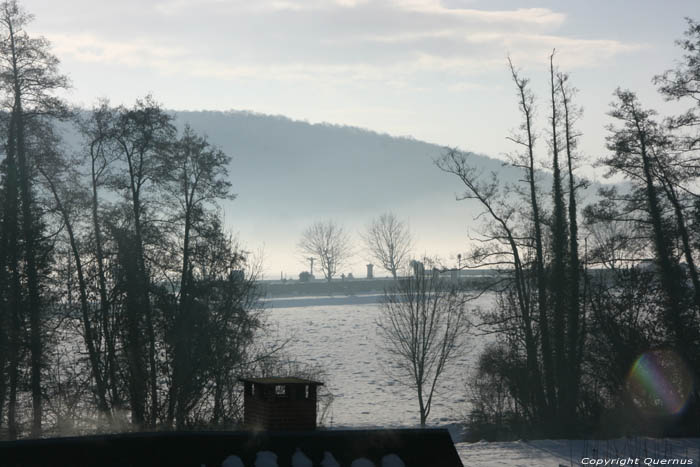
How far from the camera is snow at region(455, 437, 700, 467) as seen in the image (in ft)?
74.5

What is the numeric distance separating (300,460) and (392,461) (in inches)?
71.5

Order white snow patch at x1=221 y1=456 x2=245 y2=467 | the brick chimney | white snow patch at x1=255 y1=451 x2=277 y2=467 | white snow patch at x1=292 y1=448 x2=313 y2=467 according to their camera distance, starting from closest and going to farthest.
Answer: white snow patch at x1=221 y1=456 x2=245 y2=467
white snow patch at x1=255 y1=451 x2=277 y2=467
white snow patch at x1=292 y1=448 x2=313 y2=467
the brick chimney

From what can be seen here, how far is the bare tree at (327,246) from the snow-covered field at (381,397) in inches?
1485

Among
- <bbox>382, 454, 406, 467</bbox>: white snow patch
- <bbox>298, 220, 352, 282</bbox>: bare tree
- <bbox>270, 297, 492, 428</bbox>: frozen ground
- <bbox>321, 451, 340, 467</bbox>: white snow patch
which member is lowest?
<bbox>270, 297, 492, 428</bbox>: frozen ground

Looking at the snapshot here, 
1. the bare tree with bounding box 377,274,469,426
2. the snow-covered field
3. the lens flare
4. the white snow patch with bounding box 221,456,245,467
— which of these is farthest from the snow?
the bare tree with bounding box 377,274,469,426

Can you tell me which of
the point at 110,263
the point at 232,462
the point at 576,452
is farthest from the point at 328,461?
the point at 110,263

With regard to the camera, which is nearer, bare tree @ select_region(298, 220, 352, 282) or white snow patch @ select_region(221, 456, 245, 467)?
→ white snow patch @ select_region(221, 456, 245, 467)

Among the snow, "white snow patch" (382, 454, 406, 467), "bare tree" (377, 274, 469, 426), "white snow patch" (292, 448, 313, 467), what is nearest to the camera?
"white snow patch" (292, 448, 313, 467)

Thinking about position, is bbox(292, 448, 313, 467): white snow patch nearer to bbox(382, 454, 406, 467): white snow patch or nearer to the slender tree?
bbox(382, 454, 406, 467): white snow patch

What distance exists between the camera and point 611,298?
118 feet

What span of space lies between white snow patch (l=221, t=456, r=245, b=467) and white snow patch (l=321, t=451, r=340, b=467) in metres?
1.55

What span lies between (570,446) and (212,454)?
16907mm

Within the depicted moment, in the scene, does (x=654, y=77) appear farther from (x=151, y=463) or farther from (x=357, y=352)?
(x=357, y=352)

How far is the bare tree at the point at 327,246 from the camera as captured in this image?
133625 mm
